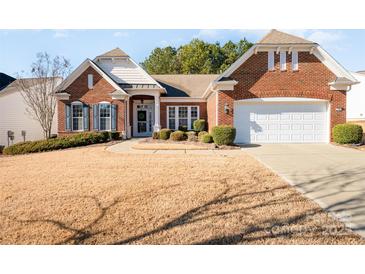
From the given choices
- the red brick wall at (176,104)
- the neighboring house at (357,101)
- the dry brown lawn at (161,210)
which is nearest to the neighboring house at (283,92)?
the red brick wall at (176,104)

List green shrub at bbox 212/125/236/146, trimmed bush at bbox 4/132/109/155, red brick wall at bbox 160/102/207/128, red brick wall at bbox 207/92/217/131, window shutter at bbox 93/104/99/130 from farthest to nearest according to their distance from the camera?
red brick wall at bbox 160/102/207/128
window shutter at bbox 93/104/99/130
red brick wall at bbox 207/92/217/131
trimmed bush at bbox 4/132/109/155
green shrub at bbox 212/125/236/146

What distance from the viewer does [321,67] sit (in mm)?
14516

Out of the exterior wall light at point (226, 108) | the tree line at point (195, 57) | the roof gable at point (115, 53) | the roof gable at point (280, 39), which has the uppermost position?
the tree line at point (195, 57)

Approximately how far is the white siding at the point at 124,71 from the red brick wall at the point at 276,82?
8083mm

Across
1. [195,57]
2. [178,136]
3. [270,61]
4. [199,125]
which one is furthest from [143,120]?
[195,57]

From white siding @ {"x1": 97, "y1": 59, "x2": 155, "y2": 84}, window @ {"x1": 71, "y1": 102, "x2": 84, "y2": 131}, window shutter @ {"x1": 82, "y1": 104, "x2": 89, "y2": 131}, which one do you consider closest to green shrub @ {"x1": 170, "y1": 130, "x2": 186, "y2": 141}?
white siding @ {"x1": 97, "y1": 59, "x2": 155, "y2": 84}

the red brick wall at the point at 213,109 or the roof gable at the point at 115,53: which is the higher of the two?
the roof gable at the point at 115,53

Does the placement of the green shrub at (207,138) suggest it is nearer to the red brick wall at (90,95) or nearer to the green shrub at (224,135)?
the green shrub at (224,135)

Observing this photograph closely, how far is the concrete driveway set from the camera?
4359 mm

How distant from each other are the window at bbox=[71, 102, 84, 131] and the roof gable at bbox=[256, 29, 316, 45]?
13.0 m

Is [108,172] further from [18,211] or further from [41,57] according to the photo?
[41,57]

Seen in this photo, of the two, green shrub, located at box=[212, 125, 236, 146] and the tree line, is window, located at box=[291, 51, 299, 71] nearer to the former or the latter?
green shrub, located at box=[212, 125, 236, 146]

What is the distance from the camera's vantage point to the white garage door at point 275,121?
14.5m

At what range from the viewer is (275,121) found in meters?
14.6
